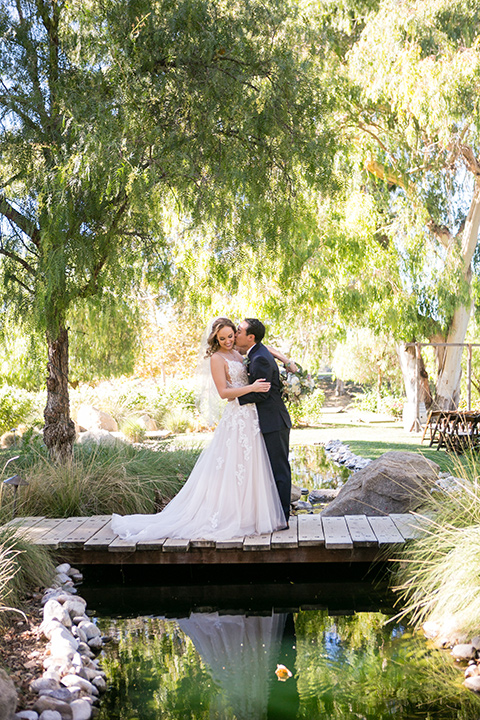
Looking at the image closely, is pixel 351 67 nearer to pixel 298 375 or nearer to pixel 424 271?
pixel 424 271

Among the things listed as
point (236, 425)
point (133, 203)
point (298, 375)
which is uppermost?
point (133, 203)

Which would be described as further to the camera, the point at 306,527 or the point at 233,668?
the point at 306,527

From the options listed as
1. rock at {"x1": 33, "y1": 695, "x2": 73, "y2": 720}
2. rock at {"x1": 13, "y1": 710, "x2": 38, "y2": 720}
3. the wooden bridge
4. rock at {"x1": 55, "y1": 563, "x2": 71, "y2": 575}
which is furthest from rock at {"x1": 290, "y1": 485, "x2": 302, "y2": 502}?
rock at {"x1": 13, "y1": 710, "x2": 38, "y2": 720}

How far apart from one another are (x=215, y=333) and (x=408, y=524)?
2.05 metres

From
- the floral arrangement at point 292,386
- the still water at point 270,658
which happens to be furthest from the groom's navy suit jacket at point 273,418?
the still water at point 270,658

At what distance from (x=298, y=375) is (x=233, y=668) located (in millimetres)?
2621

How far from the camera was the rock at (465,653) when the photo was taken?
3.78m

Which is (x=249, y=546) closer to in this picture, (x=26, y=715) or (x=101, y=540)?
(x=101, y=540)

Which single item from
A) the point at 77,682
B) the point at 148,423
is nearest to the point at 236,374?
the point at 77,682

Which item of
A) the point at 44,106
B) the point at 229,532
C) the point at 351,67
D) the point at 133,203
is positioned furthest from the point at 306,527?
the point at 351,67

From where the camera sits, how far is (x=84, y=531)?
5711mm

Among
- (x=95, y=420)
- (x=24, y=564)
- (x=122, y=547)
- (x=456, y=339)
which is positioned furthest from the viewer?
(x=456, y=339)

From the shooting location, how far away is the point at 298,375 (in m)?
5.91

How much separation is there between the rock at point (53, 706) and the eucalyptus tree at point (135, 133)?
344cm
